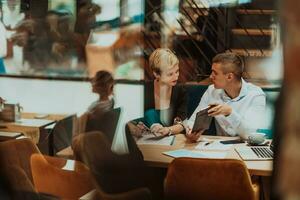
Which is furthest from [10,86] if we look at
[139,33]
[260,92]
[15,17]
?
[260,92]

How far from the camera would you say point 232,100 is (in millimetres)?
1220

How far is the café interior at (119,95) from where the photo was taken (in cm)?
116

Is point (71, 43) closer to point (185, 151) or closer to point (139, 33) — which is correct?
point (139, 33)

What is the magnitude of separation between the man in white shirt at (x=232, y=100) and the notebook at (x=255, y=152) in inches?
1.4

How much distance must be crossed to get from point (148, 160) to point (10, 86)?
48 centimetres

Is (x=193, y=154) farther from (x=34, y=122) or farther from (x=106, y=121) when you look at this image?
(x=34, y=122)

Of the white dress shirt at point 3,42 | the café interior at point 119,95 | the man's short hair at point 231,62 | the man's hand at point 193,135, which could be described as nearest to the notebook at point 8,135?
the café interior at point 119,95

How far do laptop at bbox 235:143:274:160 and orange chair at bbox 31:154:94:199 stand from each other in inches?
17.1

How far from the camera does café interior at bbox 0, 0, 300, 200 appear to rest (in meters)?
1.16

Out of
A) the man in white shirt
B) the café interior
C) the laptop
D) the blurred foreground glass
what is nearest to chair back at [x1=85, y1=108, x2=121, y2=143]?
the café interior

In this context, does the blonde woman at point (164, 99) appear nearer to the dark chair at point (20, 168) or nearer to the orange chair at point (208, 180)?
the orange chair at point (208, 180)

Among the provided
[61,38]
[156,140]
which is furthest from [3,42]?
[156,140]

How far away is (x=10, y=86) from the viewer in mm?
1438

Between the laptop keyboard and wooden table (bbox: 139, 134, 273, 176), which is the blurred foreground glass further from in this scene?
the laptop keyboard
